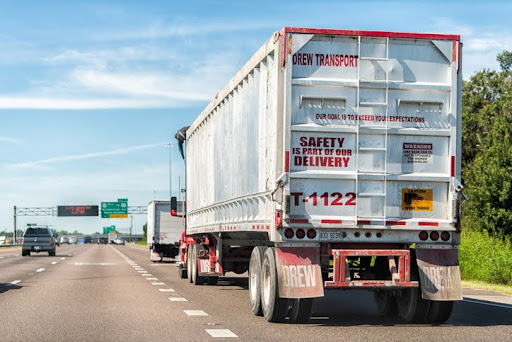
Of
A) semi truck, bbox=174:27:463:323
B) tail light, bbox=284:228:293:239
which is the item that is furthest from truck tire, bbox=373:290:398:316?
tail light, bbox=284:228:293:239

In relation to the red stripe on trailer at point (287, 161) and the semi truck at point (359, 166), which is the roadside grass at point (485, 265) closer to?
the semi truck at point (359, 166)

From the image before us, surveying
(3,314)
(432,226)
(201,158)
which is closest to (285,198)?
(432,226)

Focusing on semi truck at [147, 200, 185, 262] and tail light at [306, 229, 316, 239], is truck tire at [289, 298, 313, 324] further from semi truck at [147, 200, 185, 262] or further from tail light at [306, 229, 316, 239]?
semi truck at [147, 200, 185, 262]

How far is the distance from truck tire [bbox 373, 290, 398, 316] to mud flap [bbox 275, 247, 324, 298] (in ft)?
7.45

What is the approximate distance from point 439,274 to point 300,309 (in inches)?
75.9

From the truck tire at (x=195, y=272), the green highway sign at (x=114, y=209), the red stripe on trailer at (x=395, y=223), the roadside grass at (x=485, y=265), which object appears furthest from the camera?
the green highway sign at (x=114, y=209)

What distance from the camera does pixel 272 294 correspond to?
456 inches

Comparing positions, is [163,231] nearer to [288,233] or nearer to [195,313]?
[195,313]

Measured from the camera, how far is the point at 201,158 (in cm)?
2031

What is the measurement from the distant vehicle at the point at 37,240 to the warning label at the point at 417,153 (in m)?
44.3

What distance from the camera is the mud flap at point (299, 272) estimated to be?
11.3 meters

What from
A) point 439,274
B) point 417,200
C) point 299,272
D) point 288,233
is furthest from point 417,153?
point 299,272

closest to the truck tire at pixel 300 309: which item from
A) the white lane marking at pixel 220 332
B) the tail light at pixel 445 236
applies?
the white lane marking at pixel 220 332

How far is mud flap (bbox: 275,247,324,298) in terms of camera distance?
1132 centimetres
